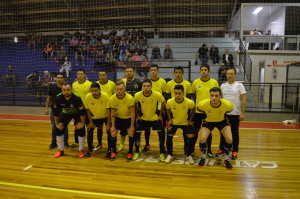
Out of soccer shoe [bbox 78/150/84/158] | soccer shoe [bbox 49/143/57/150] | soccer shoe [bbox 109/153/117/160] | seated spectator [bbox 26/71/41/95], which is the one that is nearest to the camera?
soccer shoe [bbox 109/153/117/160]

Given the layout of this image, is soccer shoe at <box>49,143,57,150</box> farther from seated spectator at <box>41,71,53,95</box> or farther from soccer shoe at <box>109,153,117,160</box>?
seated spectator at <box>41,71,53,95</box>

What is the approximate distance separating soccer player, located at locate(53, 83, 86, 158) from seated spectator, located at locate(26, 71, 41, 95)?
6.87 metres

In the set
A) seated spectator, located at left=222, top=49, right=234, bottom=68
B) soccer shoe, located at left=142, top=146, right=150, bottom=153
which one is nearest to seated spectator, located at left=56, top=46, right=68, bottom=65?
seated spectator, located at left=222, top=49, right=234, bottom=68

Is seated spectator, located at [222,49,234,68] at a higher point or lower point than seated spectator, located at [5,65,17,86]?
higher

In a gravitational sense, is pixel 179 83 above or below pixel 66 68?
below

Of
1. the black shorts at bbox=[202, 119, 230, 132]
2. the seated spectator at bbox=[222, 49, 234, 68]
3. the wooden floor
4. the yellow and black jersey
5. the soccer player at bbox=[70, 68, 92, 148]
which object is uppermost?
the seated spectator at bbox=[222, 49, 234, 68]

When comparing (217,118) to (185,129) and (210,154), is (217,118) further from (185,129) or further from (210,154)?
(210,154)

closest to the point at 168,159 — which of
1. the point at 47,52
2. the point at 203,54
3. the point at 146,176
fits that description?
the point at 146,176

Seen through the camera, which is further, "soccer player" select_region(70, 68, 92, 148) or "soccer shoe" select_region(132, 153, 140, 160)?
"soccer player" select_region(70, 68, 92, 148)

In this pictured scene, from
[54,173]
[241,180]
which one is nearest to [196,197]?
[241,180]

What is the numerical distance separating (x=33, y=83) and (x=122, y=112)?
8096 millimetres

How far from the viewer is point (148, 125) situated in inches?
179

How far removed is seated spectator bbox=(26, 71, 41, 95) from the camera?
1082 cm

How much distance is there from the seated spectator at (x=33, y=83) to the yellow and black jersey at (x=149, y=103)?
7836 mm
